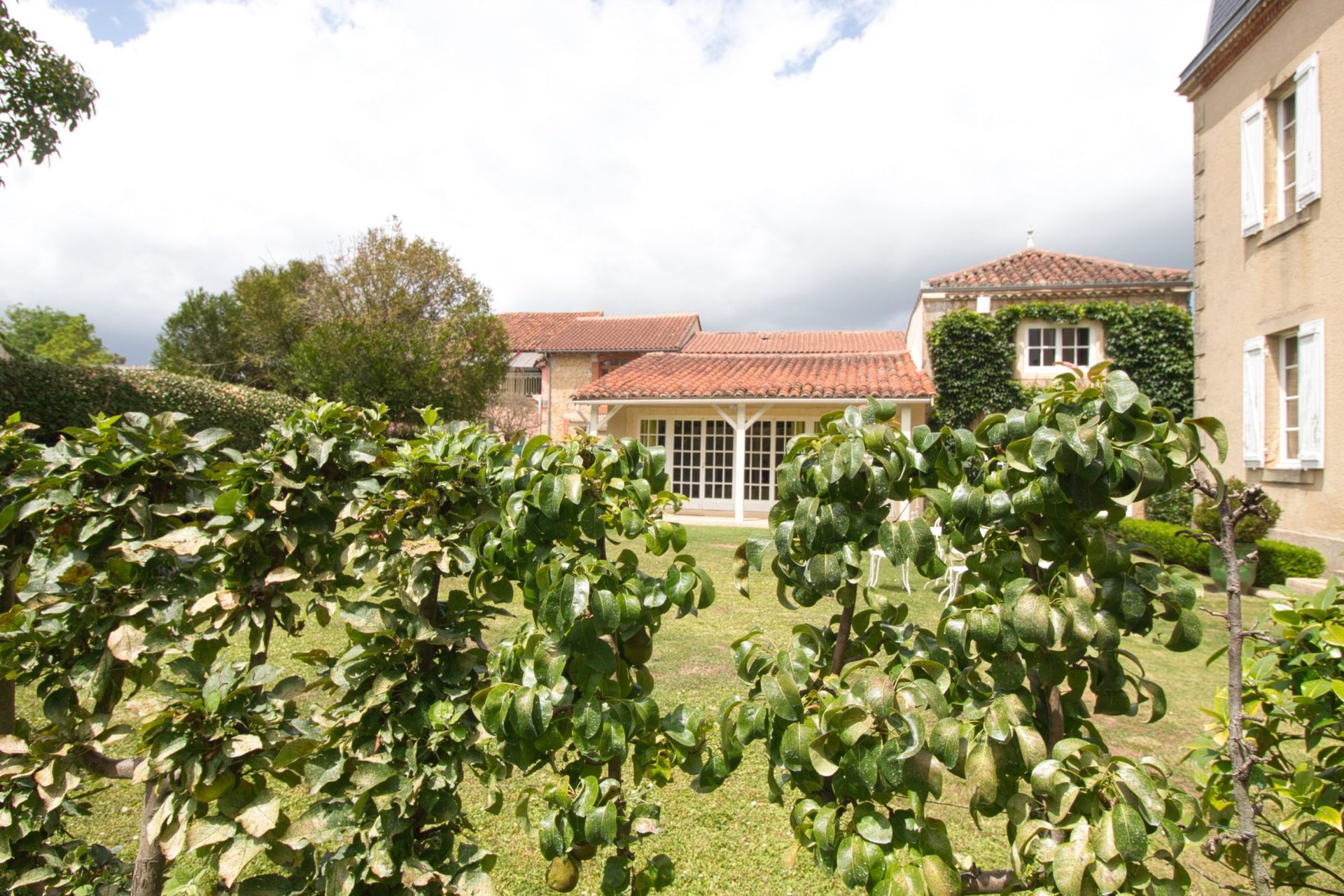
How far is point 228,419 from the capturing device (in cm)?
1205

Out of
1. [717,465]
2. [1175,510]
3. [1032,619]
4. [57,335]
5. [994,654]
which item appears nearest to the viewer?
[1032,619]

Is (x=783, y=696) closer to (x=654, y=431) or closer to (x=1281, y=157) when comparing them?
(x=1281, y=157)

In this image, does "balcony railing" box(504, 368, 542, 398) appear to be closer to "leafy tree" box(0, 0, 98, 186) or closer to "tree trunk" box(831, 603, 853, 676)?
"leafy tree" box(0, 0, 98, 186)

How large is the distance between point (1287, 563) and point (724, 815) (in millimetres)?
8287

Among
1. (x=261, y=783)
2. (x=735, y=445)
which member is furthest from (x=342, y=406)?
(x=735, y=445)

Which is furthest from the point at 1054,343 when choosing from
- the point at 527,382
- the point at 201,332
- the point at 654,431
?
the point at 201,332

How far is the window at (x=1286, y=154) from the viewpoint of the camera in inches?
361

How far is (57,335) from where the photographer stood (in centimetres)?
4738

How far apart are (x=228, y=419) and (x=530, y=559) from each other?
505 inches

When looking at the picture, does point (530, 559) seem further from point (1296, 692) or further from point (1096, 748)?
point (1296, 692)

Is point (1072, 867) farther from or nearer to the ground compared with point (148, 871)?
farther from the ground

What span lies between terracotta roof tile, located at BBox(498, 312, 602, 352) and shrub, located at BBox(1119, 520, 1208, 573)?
75.0 ft

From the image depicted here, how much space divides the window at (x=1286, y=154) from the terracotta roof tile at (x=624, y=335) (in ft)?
56.3

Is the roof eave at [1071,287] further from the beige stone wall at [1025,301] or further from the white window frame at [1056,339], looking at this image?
the white window frame at [1056,339]
